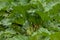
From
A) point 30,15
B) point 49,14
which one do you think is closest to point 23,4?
point 30,15

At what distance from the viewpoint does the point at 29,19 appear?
2590 mm

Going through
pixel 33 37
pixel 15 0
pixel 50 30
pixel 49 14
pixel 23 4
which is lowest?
pixel 33 37

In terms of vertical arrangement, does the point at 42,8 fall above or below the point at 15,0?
below

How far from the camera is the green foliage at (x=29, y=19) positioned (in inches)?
97.5

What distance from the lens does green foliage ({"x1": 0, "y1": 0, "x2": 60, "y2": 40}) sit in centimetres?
248

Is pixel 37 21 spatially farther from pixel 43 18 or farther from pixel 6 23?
pixel 6 23

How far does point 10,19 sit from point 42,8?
40 centimetres

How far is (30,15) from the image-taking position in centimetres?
260

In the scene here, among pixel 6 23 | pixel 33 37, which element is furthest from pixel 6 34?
pixel 33 37

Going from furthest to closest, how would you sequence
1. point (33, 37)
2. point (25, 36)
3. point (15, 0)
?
point (15, 0) < point (25, 36) < point (33, 37)

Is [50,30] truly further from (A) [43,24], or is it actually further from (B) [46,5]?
(B) [46,5]

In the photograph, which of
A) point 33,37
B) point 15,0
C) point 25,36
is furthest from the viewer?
point 15,0

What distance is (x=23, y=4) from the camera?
2.65m

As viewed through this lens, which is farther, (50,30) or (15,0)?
(15,0)
